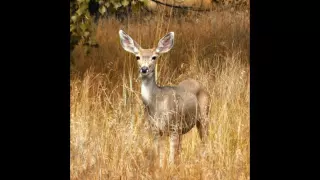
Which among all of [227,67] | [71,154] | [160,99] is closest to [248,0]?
[227,67]

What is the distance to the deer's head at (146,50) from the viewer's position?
927 cm

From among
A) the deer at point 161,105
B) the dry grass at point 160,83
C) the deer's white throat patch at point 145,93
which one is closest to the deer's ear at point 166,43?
the deer at point 161,105

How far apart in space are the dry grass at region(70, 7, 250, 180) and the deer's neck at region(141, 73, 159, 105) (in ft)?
0.64

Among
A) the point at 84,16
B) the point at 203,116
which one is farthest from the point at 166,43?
the point at 84,16

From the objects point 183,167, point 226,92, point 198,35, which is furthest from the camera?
point 198,35

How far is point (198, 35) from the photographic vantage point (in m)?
10.3

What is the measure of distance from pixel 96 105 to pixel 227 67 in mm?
1151

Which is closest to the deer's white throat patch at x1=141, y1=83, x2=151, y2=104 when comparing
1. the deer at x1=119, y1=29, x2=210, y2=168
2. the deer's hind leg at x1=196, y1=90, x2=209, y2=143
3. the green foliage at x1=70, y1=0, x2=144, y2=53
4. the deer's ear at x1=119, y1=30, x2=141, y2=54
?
the deer at x1=119, y1=29, x2=210, y2=168

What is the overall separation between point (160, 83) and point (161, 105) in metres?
0.49

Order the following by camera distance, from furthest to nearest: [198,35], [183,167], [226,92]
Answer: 1. [198,35]
2. [226,92]
3. [183,167]

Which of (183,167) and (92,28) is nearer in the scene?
(183,167)

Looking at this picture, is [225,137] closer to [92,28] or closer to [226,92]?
[226,92]

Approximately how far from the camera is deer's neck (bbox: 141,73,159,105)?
9.34m

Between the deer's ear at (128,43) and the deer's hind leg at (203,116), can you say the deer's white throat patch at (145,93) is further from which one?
the deer's hind leg at (203,116)
